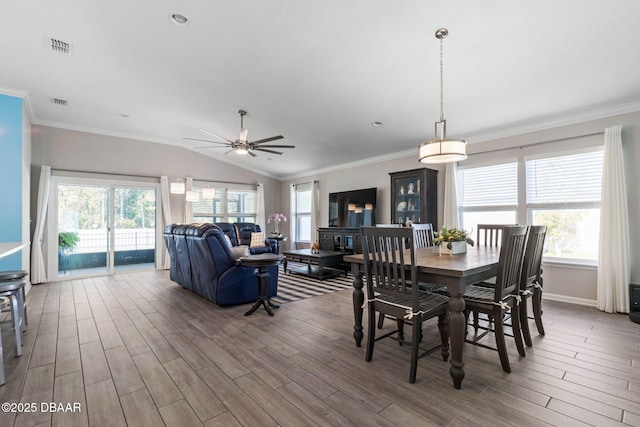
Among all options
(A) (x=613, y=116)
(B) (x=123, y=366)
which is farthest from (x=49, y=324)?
(A) (x=613, y=116)

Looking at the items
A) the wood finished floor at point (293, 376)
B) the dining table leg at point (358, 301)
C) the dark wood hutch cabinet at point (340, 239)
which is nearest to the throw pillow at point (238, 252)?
the wood finished floor at point (293, 376)

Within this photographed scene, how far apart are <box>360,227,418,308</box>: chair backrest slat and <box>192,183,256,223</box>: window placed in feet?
20.2

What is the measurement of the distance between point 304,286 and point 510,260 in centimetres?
336

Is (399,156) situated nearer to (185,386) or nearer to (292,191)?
(292,191)

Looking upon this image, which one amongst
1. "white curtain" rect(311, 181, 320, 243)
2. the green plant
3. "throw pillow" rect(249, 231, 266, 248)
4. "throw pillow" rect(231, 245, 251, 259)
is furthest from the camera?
"white curtain" rect(311, 181, 320, 243)

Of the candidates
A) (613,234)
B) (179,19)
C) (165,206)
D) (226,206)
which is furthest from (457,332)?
(226,206)

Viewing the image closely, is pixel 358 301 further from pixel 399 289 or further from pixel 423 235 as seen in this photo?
pixel 423 235

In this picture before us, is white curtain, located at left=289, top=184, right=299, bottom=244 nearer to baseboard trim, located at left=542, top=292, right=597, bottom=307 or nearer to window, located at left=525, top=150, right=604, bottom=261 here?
window, located at left=525, top=150, right=604, bottom=261

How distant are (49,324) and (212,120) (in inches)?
150

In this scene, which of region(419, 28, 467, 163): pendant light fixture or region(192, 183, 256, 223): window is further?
region(192, 183, 256, 223): window

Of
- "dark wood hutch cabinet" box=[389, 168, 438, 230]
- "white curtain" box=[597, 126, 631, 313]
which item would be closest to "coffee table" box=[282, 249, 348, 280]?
"dark wood hutch cabinet" box=[389, 168, 438, 230]

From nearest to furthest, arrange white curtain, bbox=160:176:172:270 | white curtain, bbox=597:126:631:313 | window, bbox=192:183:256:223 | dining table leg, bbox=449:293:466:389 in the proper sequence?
dining table leg, bbox=449:293:466:389 < white curtain, bbox=597:126:631:313 < white curtain, bbox=160:176:172:270 < window, bbox=192:183:256:223

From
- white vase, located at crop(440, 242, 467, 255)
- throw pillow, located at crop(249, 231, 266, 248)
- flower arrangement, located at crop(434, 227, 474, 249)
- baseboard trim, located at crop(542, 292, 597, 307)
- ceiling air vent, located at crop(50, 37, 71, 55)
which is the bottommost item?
baseboard trim, located at crop(542, 292, 597, 307)

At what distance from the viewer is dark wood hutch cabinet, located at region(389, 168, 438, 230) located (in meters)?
5.01
